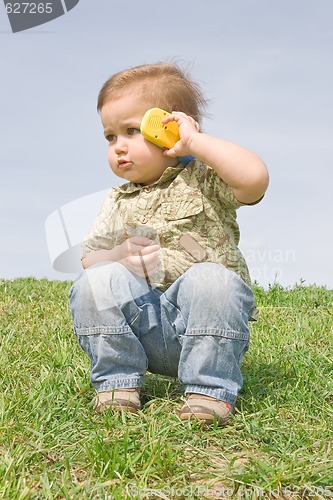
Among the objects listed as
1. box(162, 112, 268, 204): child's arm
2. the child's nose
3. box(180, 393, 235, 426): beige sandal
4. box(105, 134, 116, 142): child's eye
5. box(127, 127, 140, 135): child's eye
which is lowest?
box(180, 393, 235, 426): beige sandal

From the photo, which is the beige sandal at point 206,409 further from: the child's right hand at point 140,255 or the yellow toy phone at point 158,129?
the yellow toy phone at point 158,129

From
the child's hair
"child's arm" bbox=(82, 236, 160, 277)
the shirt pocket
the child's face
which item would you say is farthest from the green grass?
the child's hair

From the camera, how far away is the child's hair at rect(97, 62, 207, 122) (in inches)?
119

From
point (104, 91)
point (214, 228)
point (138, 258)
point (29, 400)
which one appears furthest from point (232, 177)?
point (29, 400)

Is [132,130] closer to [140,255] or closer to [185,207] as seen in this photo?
[185,207]

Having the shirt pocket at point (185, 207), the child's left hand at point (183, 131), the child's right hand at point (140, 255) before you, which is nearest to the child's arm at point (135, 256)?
the child's right hand at point (140, 255)

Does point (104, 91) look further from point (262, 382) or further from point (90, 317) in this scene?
point (262, 382)

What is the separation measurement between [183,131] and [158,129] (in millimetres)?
109

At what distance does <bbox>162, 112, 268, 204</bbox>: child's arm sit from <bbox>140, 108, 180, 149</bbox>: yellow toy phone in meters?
0.10

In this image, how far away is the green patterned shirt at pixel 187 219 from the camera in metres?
2.94

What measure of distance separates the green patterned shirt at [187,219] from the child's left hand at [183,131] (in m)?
A: 0.11

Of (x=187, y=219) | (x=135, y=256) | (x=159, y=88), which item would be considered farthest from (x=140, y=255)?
(x=159, y=88)

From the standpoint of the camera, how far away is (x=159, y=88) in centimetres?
304

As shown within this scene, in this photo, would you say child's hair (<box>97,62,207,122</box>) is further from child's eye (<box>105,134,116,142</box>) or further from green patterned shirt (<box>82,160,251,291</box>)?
green patterned shirt (<box>82,160,251,291</box>)
